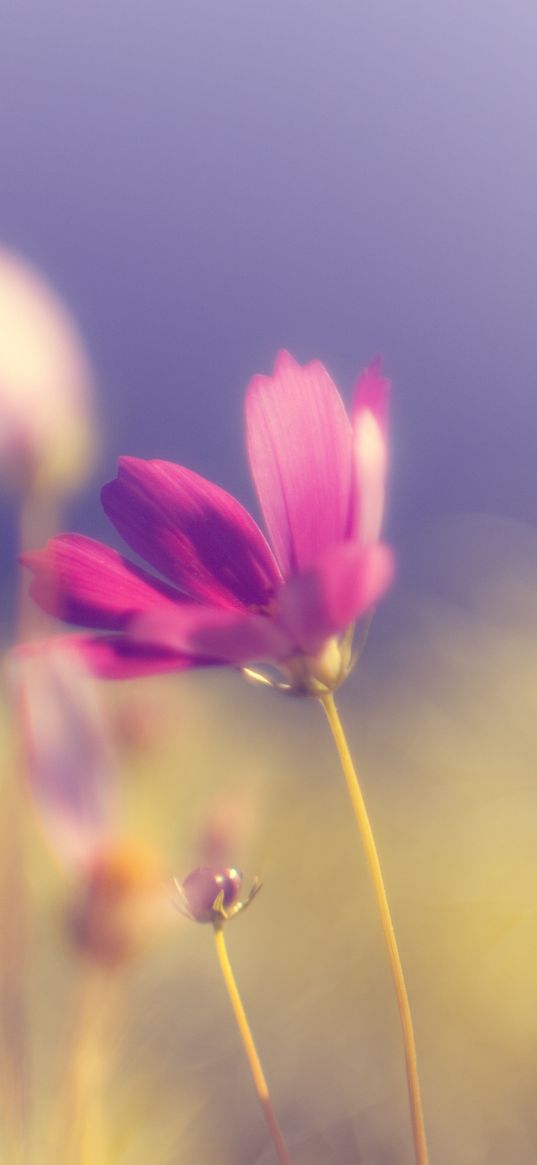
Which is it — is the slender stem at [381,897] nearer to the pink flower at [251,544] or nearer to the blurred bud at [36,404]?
the pink flower at [251,544]

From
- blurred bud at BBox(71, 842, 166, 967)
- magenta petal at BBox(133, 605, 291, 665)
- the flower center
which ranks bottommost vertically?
blurred bud at BBox(71, 842, 166, 967)

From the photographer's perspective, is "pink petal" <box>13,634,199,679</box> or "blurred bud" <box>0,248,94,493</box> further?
"blurred bud" <box>0,248,94,493</box>

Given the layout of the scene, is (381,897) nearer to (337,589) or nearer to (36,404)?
(337,589)

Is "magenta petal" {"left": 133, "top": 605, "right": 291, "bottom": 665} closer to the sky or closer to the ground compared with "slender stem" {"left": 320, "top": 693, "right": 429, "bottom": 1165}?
closer to the sky

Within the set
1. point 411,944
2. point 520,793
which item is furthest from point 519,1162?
point 520,793

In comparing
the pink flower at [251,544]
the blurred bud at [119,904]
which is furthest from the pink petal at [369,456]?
the blurred bud at [119,904]

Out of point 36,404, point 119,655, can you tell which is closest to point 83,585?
point 119,655

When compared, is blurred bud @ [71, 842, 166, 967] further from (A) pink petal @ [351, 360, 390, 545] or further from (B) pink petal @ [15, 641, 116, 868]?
(A) pink petal @ [351, 360, 390, 545]

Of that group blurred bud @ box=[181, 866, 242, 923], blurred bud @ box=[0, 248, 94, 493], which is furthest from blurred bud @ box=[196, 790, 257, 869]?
blurred bud @ box=[0, 248, 94, 493]
